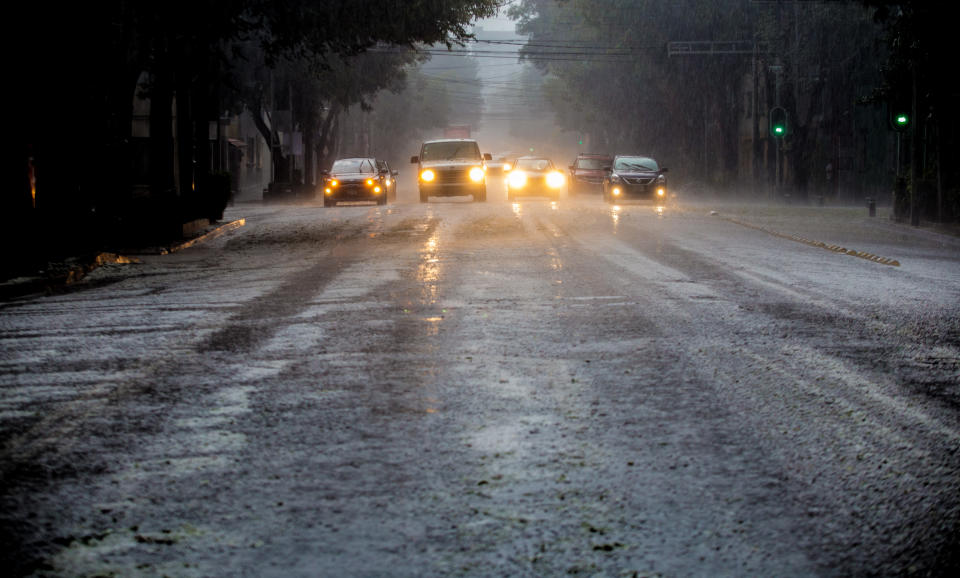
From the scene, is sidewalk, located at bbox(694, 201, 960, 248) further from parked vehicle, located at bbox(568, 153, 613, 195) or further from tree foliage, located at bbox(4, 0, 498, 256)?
parked vehicle, located at bbox(568, 153, 613, 195)

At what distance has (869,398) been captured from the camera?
293 inches

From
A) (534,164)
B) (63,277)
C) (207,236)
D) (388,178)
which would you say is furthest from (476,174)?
(63,277)

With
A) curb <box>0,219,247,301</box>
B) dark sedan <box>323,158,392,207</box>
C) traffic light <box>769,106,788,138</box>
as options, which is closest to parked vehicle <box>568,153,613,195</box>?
traffic light <box>769,106,788,138</box>

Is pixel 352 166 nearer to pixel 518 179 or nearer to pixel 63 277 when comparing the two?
pixel 518 179

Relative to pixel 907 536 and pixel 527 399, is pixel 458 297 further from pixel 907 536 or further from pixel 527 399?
pixel 907 536

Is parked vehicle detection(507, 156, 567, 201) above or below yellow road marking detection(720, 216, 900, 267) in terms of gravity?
above

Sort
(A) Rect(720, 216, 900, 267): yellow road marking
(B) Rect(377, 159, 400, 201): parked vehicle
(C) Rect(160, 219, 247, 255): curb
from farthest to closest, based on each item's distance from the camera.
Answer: (B) Rect(377, 159, 400, 201): parked vehicle < (C) Rect(160, 219, 247, 255): curb < (A) Rect(720, 216, 900, 267): yellow road marking

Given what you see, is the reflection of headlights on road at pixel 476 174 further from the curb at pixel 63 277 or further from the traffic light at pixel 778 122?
the curb at pixel 63 277

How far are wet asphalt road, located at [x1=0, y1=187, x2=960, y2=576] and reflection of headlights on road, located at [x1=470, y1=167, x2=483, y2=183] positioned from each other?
25465mm

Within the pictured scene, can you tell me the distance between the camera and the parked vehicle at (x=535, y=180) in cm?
4588

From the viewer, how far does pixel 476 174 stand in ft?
129

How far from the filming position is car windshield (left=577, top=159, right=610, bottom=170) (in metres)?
51.9

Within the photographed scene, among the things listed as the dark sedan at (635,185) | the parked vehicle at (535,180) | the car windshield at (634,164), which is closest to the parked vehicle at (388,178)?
the parked vehicle at (535,180)

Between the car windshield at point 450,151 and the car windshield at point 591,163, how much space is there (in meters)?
12.1
